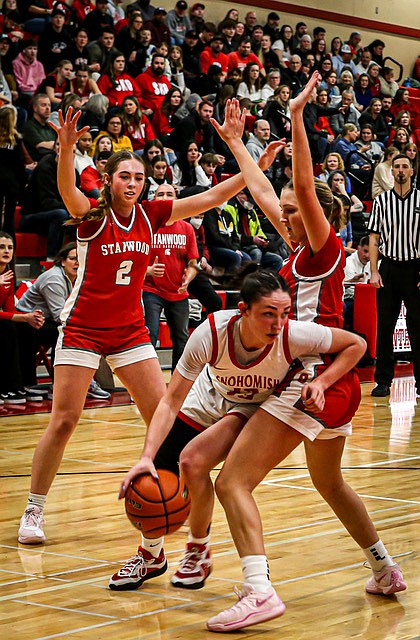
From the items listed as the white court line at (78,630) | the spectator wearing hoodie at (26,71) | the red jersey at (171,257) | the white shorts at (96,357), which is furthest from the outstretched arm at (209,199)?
the spectator wearing hoodie at (26,71)

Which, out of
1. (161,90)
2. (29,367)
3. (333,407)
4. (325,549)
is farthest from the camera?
(161,90)

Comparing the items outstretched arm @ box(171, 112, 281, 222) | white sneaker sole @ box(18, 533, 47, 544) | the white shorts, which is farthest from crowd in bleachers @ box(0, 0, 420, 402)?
white sneaker sole @ box(18, 533, 47, 544)

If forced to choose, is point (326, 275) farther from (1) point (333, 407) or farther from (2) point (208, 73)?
(2) point (208, 73)

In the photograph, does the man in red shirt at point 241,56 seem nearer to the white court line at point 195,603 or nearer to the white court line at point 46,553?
the white court line at point 46,553

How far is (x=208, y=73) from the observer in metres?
16.2

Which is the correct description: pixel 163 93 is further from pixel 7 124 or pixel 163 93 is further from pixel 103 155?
pixel 7 124

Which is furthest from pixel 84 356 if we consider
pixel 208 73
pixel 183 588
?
pixel 208 73

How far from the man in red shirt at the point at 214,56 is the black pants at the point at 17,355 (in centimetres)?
928

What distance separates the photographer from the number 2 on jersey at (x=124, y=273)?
472 cm

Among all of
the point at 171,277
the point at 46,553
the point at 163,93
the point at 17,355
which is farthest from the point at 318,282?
the point at 163,93

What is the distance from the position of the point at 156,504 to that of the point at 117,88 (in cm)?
1164

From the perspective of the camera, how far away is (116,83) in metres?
14.5

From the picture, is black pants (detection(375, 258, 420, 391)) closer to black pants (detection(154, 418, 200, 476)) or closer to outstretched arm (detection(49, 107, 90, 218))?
outstretched arm (detection(49, 107, 90, 218))

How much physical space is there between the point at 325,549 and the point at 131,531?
3.09 ft
